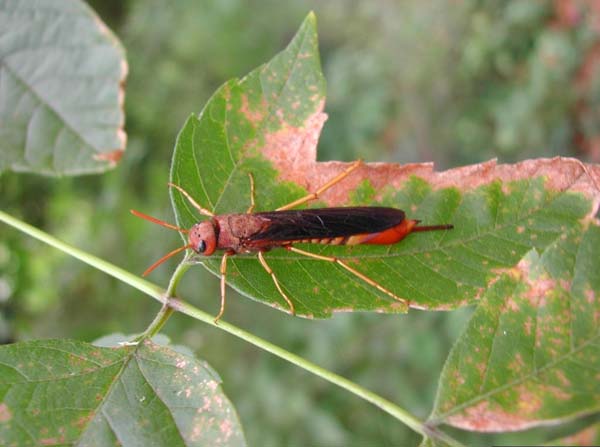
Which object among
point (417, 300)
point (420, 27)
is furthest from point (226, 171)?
point (420, 27)

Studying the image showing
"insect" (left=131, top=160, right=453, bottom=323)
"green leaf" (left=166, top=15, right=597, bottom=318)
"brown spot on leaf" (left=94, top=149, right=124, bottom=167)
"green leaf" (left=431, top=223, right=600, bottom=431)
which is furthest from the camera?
"insect" (left=131, top=160, right=453, bottom=323)

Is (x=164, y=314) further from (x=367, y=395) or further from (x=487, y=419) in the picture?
(x=487, y=419)

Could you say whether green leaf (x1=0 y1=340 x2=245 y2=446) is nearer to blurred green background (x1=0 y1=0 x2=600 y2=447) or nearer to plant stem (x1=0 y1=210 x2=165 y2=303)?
plant stem (x1=0 y1=210 x2=165 y2=303)

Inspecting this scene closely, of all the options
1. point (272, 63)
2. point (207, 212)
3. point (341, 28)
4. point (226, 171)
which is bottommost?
point (207, 212)

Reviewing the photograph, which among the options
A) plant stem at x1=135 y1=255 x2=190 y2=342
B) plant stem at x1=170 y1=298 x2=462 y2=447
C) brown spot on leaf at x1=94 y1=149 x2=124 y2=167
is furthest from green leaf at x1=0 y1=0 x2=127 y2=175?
plant stem at x1=170 y1=298 x2=462 y2=447

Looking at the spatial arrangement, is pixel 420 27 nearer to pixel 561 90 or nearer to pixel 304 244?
pixel 561 90

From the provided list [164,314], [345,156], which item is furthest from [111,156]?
[345,156]

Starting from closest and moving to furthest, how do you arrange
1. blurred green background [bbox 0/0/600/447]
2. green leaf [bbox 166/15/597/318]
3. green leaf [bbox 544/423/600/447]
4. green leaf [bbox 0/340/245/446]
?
green leaf [bbox 544/423/600/447]
green leaf [bbox 0/340/245/446]
green leaf [bbox 166/15/597/318]
blurred green background [bbox 0/0/600/447]
